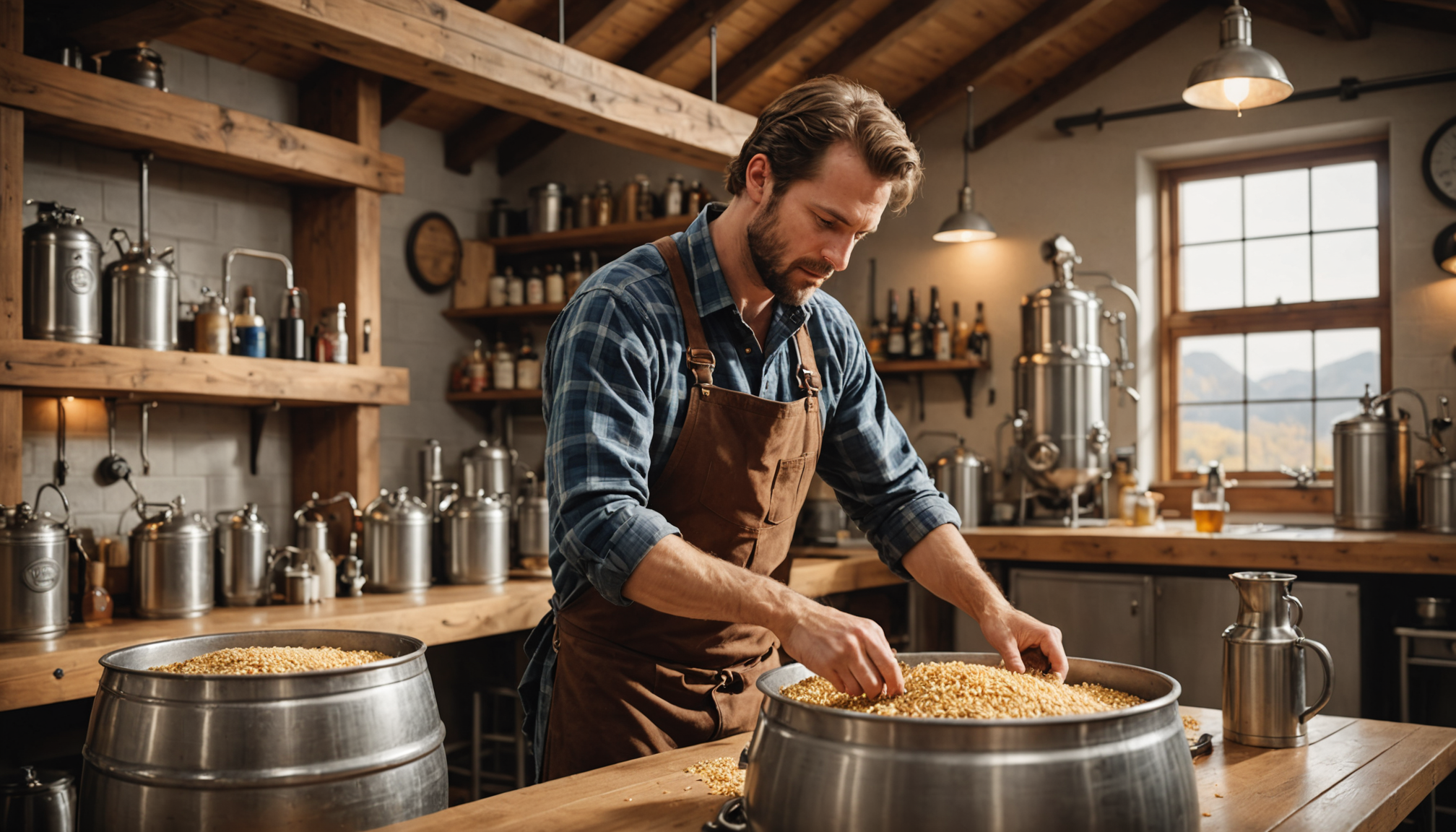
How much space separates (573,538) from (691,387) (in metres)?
0.37

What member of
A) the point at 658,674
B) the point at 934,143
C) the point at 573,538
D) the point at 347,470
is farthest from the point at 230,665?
the point at 934,143

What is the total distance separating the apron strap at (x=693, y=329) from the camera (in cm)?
167

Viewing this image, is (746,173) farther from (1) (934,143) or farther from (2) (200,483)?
(1) (934,143)

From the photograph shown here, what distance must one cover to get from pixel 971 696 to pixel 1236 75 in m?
2.87

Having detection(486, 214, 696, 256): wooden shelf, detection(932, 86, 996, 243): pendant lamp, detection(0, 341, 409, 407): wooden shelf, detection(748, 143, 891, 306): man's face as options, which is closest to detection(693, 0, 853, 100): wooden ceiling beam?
detection(486, 214, 696, 256): wooden shelf

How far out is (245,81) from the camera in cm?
458

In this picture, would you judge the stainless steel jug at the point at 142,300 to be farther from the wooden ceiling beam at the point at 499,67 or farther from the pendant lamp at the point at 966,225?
the pendant lamp at the point at 966,225

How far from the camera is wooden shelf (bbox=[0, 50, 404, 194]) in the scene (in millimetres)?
3197

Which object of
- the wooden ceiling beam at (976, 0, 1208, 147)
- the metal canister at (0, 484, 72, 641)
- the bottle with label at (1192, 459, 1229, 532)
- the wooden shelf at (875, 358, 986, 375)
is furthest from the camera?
the wooden shelf at (875, 358, 986, 375)

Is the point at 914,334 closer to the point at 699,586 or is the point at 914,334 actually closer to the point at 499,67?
the point at 499,67

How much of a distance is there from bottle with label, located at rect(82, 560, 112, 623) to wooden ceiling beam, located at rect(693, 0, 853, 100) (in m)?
3.18

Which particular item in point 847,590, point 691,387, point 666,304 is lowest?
point 847,590

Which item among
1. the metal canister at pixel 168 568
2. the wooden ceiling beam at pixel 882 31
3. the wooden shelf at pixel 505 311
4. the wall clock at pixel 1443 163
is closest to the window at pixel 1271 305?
the wall clock at pixel 1443 163

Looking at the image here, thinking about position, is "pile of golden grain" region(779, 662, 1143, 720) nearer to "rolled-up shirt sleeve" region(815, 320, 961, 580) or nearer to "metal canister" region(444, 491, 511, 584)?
"rolled-up shirt sleeve" region(815, 320, 961, 580)
